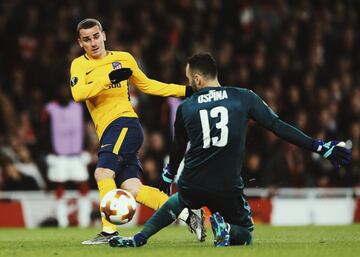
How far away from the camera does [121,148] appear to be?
934cm

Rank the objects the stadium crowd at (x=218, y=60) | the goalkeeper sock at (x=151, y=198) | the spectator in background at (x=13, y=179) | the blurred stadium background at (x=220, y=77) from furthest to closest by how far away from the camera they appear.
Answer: the stadium crowd at (x=218, y=60) < the blurred stadium background at (x=220, y=77) < the spectator in background at (x=13, y=179) < the goalkeeper sock at (x=151, y=198)

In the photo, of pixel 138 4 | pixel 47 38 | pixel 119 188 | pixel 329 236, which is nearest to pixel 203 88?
pixel 119 188

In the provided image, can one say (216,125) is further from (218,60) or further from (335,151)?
(218,60)

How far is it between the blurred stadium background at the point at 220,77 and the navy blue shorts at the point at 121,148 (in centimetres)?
587

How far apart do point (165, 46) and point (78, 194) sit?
12.8ft

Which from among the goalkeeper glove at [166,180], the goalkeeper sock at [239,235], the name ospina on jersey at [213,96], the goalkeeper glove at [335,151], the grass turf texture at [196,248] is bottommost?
the grass turf texture at [196,248]

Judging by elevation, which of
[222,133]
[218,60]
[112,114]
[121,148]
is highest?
[218,60]

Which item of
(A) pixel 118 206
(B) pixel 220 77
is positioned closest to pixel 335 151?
(A) pixel 118 206

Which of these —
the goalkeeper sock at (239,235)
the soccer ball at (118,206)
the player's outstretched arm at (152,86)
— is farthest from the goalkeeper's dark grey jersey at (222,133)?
the player's outstretched arm at (152,86)

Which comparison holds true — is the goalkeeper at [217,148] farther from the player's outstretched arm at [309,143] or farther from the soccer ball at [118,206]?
the soccer ball at [118,206]

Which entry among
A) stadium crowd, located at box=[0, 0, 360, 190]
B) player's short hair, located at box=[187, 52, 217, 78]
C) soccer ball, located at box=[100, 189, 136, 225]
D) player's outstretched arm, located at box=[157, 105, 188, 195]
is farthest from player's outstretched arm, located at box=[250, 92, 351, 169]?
stadium crowd, located at box=[0, 0, 360, 190]

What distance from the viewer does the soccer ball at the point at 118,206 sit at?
870cm

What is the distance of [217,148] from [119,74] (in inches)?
55.0

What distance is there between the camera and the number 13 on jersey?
8109 millimetres
